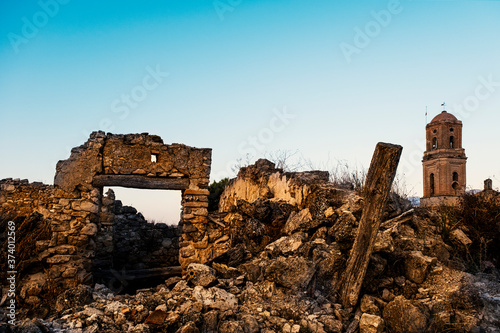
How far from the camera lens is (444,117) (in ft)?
89.4

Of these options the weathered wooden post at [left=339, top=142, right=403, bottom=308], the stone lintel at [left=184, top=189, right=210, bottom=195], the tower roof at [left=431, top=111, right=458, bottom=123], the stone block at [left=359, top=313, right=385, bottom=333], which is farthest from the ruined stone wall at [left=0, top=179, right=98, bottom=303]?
the tower roof at [left=431, top=111, right=458, bottom=123]

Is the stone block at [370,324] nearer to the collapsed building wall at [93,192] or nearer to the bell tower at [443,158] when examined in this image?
the collapsed building wall at [93,192]

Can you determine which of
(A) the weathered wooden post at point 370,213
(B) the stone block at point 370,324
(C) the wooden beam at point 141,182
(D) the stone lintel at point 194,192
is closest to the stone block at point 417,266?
(A) the weathered wooden post at point 370,213

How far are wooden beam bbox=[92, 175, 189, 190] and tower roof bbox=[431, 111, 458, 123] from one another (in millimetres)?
26260

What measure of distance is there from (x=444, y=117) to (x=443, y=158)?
349 centimetres

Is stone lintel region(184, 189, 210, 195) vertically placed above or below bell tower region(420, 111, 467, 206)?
below

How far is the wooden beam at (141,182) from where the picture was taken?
6496 millimetres

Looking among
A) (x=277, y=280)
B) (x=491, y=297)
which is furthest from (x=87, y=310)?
(x=491, y=297)

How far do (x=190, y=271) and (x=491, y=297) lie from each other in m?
3.96

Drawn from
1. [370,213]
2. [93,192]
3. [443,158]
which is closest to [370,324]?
[370,213]

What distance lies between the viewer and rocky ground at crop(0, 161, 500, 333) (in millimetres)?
4066

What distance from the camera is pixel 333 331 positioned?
13.4 feet

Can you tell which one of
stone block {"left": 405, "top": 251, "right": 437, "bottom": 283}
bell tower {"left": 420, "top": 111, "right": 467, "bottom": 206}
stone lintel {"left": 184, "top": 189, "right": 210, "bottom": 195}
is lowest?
stone block {"left": 405, "top": 251, "right": 437, "bottom": 283}

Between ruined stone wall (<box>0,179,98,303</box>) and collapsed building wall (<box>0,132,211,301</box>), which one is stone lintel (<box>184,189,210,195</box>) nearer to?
collapsed building wall (<box>0,132,211,301</box>)
